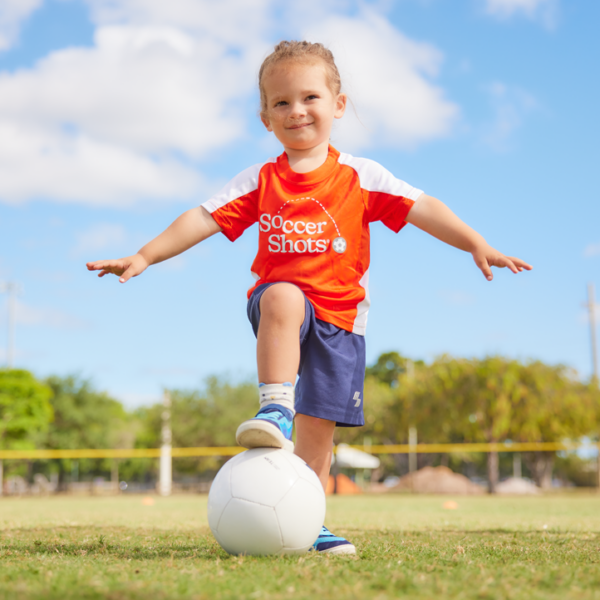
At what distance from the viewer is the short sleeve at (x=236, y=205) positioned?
3.41m

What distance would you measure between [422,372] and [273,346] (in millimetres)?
26486

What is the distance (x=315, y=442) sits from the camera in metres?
3.34

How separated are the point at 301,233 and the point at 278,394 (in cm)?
81

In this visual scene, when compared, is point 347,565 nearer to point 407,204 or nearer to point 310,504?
point 310,504

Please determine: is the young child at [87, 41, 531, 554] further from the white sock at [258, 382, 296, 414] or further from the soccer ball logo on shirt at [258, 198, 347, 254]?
the white sock at [258, 382, 296, 414]

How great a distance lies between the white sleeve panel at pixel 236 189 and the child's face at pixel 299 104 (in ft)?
0.77

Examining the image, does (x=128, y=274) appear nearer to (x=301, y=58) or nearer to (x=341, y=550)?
(x=301, y=58)

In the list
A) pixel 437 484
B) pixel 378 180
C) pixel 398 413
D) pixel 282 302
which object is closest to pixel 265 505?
pixel 282 302

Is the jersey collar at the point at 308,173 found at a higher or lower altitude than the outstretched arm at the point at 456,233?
higher

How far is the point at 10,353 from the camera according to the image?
3809 cm

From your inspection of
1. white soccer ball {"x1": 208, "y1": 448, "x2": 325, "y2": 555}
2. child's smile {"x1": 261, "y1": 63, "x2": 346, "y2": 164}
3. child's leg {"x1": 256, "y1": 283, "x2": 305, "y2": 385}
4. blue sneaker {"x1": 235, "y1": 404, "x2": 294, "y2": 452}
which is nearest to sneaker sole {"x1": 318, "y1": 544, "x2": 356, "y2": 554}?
white soccer ball {"x1": 208, "y1": 448, "x2": 325, "y2": 555}

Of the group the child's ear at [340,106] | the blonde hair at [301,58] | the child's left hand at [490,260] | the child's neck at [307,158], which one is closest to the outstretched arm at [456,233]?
the child's left hand at [490,260]

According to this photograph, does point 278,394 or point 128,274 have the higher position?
point 128,274

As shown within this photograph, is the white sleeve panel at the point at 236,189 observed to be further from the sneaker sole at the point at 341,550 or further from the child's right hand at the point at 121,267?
the sneaker sole at the point at 341,550
